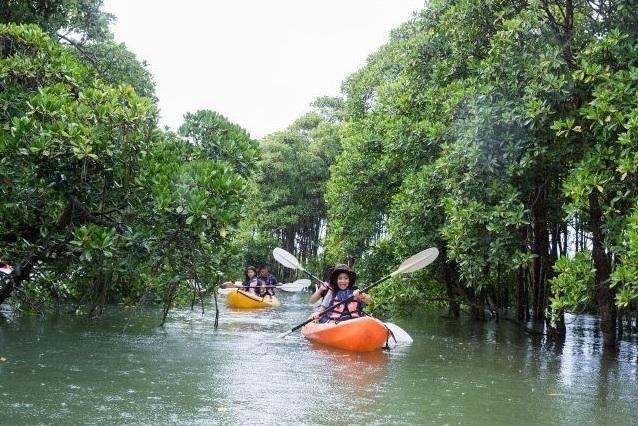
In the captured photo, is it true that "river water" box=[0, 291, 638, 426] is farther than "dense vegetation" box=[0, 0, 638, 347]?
No

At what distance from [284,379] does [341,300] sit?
12.1 ft

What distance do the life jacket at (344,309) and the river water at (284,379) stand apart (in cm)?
74

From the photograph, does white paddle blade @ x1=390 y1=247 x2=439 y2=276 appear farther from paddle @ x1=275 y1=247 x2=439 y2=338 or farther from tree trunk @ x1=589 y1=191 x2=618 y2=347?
tree trunk @ x1=589 y1=191 x2=618 y2=347

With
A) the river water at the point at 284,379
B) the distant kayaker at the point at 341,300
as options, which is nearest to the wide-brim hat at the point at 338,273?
the distant kayaker at the point at 341,300

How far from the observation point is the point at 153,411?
6078 millimetres

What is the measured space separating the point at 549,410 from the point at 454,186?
434 cm

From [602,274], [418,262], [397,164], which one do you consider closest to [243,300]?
[397,164]

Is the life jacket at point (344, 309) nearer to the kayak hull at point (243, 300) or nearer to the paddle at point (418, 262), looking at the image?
the paddle at point (418, 262)

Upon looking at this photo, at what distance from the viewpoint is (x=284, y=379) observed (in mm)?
8031

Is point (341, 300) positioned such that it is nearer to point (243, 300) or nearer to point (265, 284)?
point (243, 300)

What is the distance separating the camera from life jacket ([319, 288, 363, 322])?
1157 cm

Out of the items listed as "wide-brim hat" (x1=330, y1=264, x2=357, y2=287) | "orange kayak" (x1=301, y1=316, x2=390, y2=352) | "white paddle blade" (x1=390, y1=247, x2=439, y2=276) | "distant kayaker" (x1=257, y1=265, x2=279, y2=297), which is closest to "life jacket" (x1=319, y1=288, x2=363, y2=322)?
"wide-brim hat" (x1=330, y1=264, x2=357, y2=287)

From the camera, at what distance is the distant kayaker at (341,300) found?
11.5 meters

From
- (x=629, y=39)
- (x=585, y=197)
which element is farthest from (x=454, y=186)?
(x=629, y=39)
